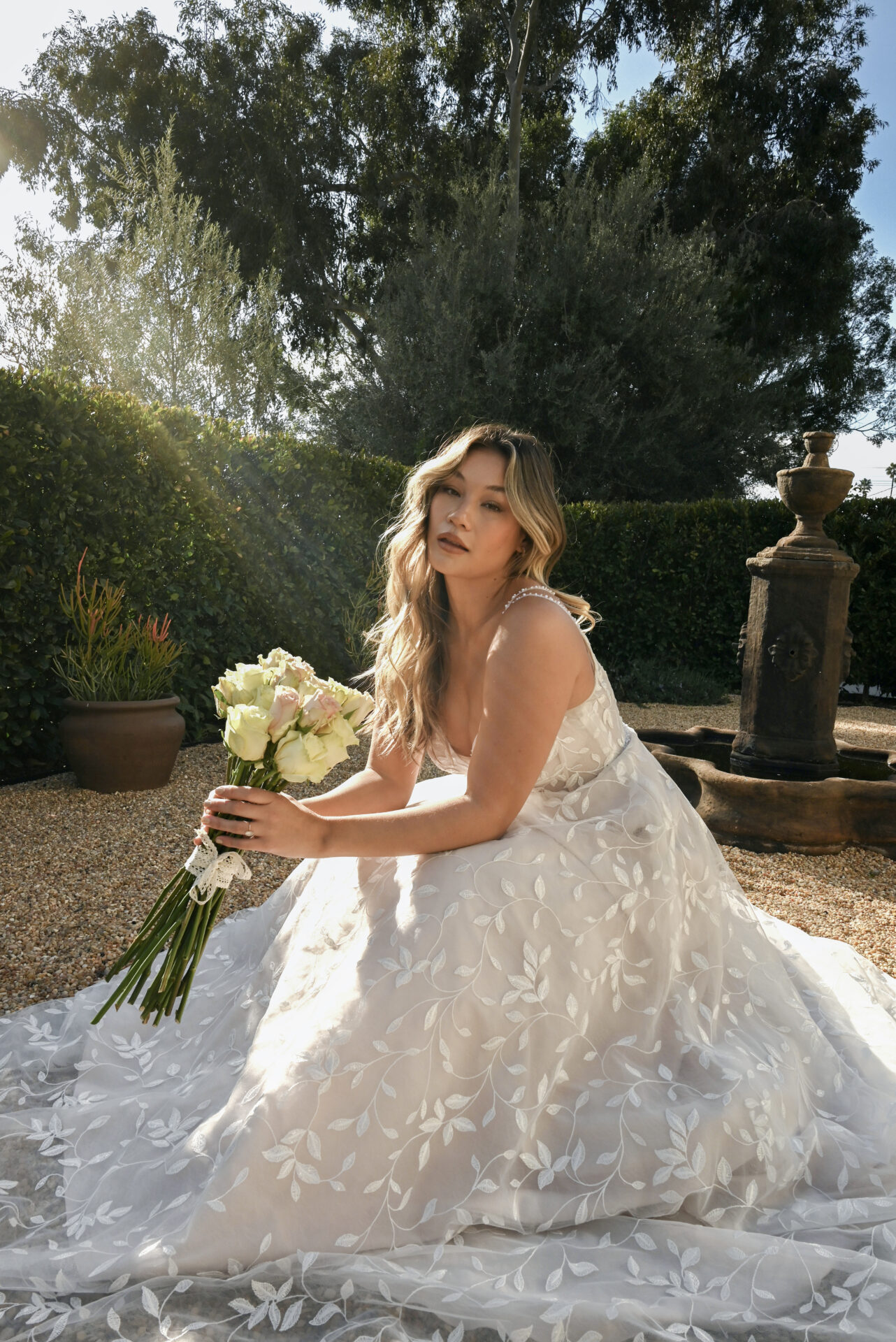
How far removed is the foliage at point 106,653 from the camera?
5.35 meters

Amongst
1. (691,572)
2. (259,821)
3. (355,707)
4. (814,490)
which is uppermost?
(814,490)

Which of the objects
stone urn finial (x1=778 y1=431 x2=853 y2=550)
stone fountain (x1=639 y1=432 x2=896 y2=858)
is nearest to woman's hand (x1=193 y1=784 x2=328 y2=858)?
stone fountain (x1=639 y1=432 x2=896 y2=858)

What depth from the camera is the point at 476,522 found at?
7.35 feet

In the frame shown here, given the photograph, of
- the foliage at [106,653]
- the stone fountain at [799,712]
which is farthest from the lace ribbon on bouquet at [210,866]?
the foliage at [106,653]

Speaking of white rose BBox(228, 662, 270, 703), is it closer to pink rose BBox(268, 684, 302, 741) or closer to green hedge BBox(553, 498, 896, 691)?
pink rose BBox(268, 684, 302, 741)

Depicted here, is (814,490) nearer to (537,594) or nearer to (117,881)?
(537,594)

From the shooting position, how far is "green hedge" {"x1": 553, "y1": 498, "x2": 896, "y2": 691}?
417 inches

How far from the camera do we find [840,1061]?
2.27m

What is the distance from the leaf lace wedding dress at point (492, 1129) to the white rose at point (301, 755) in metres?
0.34

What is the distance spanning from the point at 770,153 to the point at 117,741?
17796 mm

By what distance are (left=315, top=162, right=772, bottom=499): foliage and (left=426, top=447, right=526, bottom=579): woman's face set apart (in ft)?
37.5

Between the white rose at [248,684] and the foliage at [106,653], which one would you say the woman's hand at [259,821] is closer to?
the white rose at [248,684]

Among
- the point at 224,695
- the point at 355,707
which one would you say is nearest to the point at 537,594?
the point at 355,707

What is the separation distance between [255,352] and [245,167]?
19.7 feet
